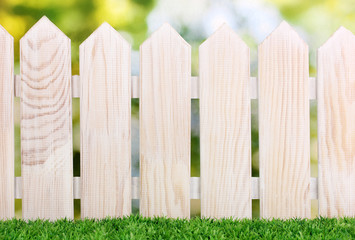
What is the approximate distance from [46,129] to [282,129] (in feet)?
4.43

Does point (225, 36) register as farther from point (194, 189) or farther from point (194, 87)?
point (194, 189)

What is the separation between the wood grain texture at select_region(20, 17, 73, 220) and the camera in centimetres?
230

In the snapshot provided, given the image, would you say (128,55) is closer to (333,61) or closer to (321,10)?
(333,61)

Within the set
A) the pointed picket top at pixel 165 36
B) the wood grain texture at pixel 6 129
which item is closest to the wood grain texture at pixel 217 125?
the pointed picket top at pixel 165 36

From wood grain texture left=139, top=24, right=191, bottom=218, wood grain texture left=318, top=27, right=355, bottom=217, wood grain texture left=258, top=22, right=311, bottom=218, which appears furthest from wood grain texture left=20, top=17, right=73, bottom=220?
wood grain texture left=318, top=27, right=355, bottom=217

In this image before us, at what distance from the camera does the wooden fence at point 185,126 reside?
2268 mm

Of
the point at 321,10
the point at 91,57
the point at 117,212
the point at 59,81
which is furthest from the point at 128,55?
the point at 321,10

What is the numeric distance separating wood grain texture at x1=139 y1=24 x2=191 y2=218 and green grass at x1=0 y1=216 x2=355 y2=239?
7.5 inches

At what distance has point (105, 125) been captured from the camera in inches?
89.7

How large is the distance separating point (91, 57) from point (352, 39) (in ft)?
4.95

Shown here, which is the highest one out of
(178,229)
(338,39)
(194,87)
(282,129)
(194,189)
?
(338,39)

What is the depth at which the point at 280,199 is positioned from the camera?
2.28 m

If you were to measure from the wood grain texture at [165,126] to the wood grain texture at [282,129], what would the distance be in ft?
1.42

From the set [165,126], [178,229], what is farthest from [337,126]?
[178,229]
